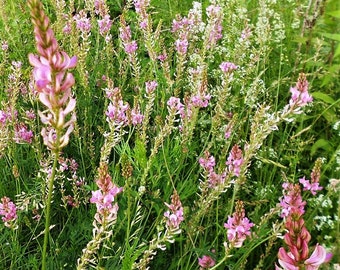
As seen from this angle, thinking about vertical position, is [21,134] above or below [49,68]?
below

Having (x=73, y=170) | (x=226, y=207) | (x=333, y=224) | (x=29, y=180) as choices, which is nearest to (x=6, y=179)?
(x=29, y=180)

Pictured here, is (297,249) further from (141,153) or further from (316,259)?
(141,153)

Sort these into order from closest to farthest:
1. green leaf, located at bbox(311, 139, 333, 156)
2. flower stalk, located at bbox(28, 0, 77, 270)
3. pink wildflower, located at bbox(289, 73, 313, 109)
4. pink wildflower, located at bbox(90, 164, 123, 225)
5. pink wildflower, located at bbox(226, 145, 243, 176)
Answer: flower stalk, located at bbox(28, 0, 77, 270) → pink wildflower, located at bbox(90, 164, 123, 225) → pink wildflower, located at bbox(289, 73, 313, 109) → pink wildflower, located at bbox(226, 145, 243, 176) → green leaf, located at bbox(311, 139, 333, 156)

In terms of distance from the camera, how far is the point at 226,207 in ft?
6.94

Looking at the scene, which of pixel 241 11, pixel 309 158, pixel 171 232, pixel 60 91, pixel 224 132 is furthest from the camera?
pixel 241 11

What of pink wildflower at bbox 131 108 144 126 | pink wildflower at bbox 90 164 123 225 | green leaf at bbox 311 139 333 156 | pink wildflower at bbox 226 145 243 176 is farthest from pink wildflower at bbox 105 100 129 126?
green leaf at bbox 311 139 333 156

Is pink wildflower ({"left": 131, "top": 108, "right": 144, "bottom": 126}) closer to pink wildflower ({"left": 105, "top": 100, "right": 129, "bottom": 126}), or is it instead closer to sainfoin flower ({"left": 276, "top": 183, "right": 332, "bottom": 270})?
pink wildflower ({"left": 105, "top": 100, "right": 129, "bottom": 126})

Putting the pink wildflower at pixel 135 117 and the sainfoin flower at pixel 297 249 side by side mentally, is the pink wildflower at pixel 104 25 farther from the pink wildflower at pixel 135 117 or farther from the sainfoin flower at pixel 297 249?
the sainfoin flower at pixel 297 249

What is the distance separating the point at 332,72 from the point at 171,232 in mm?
1635

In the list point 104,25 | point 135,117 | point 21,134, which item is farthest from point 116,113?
point 104,25

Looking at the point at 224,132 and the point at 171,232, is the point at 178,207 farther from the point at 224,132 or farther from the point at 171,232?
the point at 224,132

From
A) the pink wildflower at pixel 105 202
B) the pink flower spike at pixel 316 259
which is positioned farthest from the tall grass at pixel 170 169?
the pink flower spike at pixel 316 259

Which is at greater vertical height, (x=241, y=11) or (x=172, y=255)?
(x=241, y=11)

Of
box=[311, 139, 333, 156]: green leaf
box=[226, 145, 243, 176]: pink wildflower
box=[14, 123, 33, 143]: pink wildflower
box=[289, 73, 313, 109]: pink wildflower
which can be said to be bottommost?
box=[311, 139, 333, 156]: green leaf
